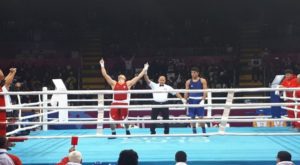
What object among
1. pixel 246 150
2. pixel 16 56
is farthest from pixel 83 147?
pixel 16 56

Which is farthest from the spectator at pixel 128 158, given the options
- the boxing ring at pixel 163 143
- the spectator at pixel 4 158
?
the boxing ring at pixel 163 143

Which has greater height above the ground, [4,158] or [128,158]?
[128,158]

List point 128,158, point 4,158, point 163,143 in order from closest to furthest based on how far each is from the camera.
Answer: point 128,158
point 4,158
point 163,143

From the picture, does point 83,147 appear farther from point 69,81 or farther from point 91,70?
point 91,70

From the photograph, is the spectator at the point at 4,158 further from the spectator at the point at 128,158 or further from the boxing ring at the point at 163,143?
the spectator at the point at 128,158

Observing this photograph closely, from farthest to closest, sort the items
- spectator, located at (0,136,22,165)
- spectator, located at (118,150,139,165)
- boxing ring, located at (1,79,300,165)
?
boxing ring, located at (1,79,300,165) → spectator, located at (0,136,22,165) → spectator, located at (118,150,139,165)

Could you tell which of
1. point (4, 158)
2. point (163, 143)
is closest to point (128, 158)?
point (4, 158)

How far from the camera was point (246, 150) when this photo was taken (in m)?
7.01

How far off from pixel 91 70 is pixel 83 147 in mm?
12879

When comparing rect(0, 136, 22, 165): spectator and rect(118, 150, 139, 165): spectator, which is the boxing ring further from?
rect(118, 150, 139, 165): spectator

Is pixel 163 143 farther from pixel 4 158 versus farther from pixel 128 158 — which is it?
pixel 128 158

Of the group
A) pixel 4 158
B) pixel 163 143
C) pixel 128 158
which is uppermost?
pixel 128 158

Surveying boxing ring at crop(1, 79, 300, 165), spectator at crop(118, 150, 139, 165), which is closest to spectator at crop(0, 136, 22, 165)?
A: boxing ring at crop(1, 79, 300, 165)

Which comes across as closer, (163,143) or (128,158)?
(128,158)
